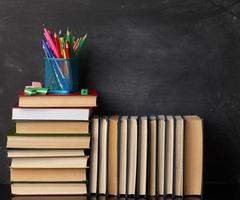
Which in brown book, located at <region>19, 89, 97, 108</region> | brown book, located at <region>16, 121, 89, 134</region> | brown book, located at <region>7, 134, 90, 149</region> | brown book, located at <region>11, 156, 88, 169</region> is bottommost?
brown book, located at <region>11, 156, 88, 169</region>

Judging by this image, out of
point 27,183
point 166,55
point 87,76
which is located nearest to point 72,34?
point 87,76

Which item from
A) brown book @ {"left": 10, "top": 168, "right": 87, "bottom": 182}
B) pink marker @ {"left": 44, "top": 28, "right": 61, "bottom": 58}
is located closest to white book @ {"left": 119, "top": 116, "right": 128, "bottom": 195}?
brown book @ {"left": 10, "top": 168, "right": 87, "bottom": 182}

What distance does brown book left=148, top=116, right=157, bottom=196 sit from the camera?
1.32 meters

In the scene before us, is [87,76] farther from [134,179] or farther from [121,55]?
[134,179]

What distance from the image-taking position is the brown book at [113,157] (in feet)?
4.31

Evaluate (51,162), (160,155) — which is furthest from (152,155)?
(51,162)

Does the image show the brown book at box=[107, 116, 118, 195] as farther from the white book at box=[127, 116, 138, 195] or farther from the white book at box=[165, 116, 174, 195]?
the white book at box=[165, 116, 174, 195]

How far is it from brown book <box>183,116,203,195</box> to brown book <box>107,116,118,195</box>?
191 mm

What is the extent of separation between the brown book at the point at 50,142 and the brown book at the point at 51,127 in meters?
0.02

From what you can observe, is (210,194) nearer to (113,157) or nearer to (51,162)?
(113,157)

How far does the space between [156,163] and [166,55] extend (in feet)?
1.14

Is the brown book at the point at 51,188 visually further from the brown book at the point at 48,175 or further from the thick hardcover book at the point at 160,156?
the thick hardcover book at the point at 160,156

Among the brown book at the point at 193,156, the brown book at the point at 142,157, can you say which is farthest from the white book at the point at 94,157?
the brown book at the point at 193,156

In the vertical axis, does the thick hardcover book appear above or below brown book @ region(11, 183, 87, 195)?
above
